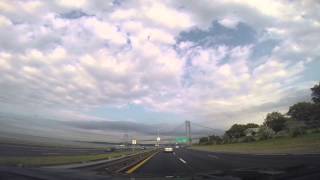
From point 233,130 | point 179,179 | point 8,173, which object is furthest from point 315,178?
point 233,130

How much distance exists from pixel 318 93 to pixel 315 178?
105796 millimetres

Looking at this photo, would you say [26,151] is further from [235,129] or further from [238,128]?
[235,129]

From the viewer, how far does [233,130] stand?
185 meters

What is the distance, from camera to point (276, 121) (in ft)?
395

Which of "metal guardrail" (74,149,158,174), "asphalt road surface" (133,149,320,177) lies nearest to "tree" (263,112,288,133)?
"asphalt road surface" (133,149,320,177)

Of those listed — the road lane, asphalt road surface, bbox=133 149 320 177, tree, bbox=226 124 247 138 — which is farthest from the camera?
tree, bbox=226 124 247 138

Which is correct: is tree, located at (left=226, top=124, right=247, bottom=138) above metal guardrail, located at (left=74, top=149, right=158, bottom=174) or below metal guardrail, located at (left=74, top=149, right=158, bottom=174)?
above

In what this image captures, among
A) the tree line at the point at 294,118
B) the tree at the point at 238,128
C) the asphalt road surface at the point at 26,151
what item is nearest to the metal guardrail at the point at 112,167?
Result: the asphalt road surface at the point at 26,151

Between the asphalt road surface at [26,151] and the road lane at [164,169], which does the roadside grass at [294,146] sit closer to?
the road lane at [164,169]

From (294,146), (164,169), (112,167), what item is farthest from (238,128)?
(112,167)

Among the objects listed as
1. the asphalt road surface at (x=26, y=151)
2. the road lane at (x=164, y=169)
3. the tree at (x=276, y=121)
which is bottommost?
the road lane at (x=164, y=169)

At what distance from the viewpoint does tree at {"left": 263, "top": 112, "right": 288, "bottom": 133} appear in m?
114

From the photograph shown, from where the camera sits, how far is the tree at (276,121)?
11379 centimetres

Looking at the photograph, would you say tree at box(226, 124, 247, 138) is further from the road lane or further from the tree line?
the road lane
